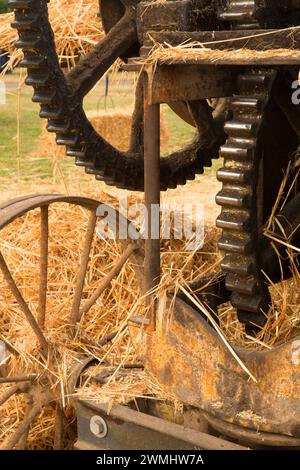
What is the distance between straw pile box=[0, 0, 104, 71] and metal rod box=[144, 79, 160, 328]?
1530 mm

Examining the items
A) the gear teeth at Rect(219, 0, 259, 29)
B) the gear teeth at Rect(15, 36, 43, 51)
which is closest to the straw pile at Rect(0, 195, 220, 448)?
the gear teeth at Rect(219, 0, 259, 29)

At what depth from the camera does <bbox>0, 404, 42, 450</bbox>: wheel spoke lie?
142 inches

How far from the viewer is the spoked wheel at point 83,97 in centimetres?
381

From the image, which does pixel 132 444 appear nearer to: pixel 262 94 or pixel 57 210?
pixel 262 94

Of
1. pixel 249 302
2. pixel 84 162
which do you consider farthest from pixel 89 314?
pixel 249 302

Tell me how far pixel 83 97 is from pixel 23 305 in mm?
1007

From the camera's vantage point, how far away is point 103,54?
4117 millimetres

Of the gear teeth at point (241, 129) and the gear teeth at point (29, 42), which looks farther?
the gear teeth at point (29, 42)

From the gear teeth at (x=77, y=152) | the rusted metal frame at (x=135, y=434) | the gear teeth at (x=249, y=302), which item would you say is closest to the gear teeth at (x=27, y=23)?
the gear teeth at (x=77, y=152)

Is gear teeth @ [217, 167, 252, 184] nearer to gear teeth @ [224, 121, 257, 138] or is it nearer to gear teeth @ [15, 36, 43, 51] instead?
gear teeth @ [224, 121, 257, 138]

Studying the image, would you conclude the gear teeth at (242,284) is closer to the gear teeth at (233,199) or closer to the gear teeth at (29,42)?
the gear teeth at (233,199)

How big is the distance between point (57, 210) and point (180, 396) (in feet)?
6.68

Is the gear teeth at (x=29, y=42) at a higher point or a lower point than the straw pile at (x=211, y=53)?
higher

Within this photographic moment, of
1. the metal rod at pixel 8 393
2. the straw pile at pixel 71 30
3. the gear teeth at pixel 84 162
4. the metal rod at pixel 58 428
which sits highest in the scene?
the straw pile at pixel 71 30
